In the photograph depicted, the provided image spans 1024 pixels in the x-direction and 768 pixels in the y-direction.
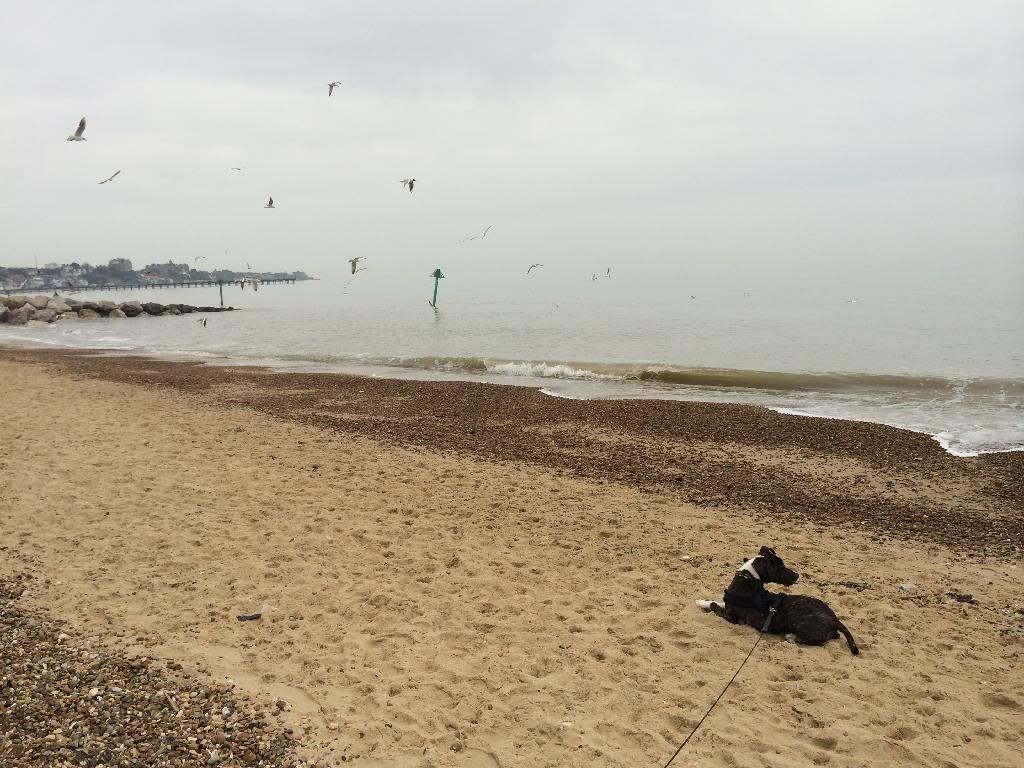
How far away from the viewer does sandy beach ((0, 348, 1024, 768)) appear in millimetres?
3523

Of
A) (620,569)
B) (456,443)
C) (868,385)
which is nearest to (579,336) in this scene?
(868,385)

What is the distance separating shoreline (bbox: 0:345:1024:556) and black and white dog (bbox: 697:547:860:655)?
9.11ft

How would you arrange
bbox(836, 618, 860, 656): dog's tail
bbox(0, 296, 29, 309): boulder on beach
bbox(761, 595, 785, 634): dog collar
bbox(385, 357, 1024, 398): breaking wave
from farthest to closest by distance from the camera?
1. bbox(0, 296, 29, 309): boulder on beach
2. bbox(385, 357, 1024, 398): breaking wave
3. bbox(761, 595, 785, 634): dog collar
4. bbox(836, 618, 860, 656): dog's tail

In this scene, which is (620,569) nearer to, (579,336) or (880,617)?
(880,617)

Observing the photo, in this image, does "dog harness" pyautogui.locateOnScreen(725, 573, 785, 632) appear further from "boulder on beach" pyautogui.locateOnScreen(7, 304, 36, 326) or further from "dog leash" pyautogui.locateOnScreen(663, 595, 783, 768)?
"boulder on beach" pyautogui.locateOnScreen(7, 304, 36, 326)

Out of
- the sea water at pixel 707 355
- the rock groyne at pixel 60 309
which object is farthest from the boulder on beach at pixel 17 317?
the sea water at pixel 707 355

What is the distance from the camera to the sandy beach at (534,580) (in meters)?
3.52

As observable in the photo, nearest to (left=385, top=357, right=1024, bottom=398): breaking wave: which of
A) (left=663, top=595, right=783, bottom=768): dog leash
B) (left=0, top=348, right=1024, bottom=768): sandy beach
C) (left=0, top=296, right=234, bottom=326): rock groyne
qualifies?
(left=0, top=348, right=1024, bottom=768): sandy beach

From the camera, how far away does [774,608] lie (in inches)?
180

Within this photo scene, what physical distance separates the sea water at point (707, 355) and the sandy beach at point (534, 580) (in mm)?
5081

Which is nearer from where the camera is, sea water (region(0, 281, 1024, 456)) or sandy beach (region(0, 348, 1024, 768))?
sandy beach (region(0, 348, 1024, 768))

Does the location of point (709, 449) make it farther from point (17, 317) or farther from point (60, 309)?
point (60, 309)

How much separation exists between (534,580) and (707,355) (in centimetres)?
2293

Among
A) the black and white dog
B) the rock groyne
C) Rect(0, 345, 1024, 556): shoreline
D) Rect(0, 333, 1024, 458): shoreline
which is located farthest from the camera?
the rock groyne
